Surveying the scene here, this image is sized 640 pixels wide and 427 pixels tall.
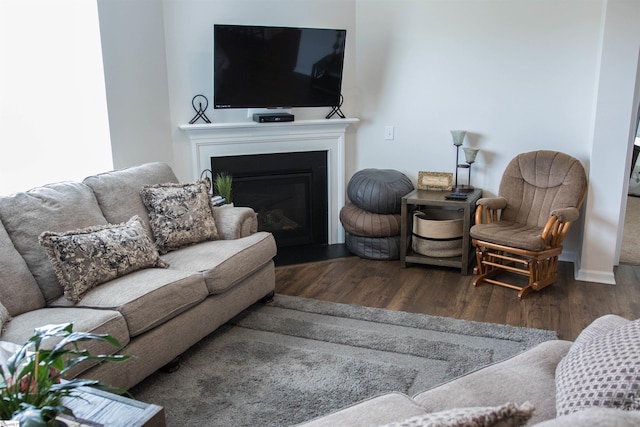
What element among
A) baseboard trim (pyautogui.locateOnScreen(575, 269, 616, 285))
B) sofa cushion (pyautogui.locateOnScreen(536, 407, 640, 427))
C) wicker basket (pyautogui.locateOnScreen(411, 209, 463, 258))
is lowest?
baseboard trim (pyautogui.locateOnScreen(575, 269, 616, 285))

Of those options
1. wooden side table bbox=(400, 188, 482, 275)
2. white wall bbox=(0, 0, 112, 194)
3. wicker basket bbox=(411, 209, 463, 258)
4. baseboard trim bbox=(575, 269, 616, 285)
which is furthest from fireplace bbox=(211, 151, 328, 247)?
baseboard trim bbox=(575, 269, 616, 285)

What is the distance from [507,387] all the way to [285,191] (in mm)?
3259

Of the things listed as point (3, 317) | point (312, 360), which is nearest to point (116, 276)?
point (3, 317)

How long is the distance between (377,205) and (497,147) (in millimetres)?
1105

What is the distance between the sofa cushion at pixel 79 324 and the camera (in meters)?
2.15

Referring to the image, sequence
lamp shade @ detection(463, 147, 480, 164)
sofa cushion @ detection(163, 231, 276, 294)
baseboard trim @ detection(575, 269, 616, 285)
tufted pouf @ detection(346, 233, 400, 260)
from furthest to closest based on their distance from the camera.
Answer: tufted pouf @ detection(346, 233, 400, 260) < lamp shade @ detection(463, 147, 480, 164) < baseboard trim @ detection(575, 269, 616, 285) < sofa cushion @ detection(163, 231, 276, 294)

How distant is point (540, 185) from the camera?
3.97 meters

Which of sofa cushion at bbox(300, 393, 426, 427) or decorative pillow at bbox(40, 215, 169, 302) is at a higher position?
decorative pillow at bbox(40, 215, 169, 302)

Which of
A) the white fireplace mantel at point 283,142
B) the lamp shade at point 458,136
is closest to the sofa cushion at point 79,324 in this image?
the white fireplace mantel at point 283,142

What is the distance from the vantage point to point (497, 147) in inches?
172

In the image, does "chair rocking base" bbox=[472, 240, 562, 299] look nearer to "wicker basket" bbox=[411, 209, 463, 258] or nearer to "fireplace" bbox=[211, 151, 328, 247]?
"wicker basket" bbox=[411, 209, 463, 258]

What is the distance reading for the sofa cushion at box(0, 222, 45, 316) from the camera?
2373mm

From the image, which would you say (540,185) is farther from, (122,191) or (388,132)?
(122,191)

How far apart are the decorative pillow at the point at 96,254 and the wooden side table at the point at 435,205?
198cm
